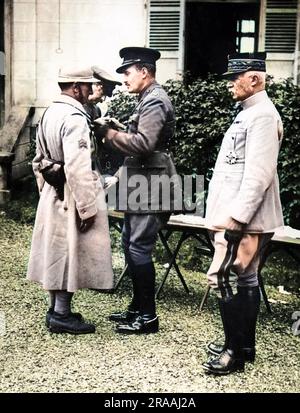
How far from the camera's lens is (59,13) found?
960 cm

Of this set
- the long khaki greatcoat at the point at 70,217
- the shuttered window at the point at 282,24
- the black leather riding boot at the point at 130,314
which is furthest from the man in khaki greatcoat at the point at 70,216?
the shuttered window at the point at 282,24

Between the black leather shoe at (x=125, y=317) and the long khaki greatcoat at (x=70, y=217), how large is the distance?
500 millimetres

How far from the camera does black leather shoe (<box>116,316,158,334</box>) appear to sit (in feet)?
15.6

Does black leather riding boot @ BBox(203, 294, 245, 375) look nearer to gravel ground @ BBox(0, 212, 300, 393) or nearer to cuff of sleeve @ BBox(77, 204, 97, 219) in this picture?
gravel ground @ BBox(0, 212, 300, 393)

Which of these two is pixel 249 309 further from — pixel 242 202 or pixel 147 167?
pixel 147 167

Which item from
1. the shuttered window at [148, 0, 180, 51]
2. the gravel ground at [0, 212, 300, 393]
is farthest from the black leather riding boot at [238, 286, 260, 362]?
the shuttered window at [148, 0, 180, 51]

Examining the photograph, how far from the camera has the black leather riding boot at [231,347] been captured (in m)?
4.04

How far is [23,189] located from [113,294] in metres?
4.28

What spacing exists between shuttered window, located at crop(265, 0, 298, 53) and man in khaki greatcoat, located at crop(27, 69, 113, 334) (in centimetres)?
547

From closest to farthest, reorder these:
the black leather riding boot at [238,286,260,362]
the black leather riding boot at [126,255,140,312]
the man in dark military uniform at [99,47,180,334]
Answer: the black leather riding boot at [238,286,260,362] → the man in dark military uniform at [99,47,180,334] → the black leather riding boot at [126,255,140,312]

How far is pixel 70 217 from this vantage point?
15.0 ft

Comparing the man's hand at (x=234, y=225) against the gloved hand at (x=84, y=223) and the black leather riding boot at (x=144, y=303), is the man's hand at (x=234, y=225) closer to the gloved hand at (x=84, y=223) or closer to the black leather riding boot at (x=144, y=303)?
the black leather riding boot at (x=144, y=303)
